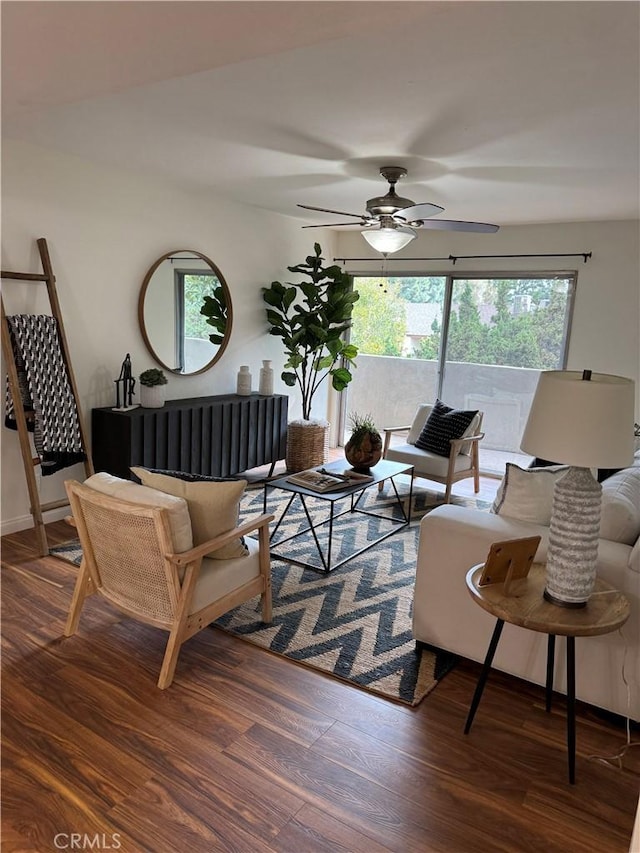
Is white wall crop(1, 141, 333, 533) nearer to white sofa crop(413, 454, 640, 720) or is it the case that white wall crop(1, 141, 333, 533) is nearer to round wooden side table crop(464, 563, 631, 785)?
white sofa crop(413, 454, 640, 720)

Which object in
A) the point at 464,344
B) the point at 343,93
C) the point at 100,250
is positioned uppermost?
the point at 343,93

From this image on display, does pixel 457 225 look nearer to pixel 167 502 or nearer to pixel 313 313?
pixel 313 313

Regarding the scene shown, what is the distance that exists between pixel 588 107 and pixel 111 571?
9.38ft

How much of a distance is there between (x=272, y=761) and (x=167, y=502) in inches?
40.0

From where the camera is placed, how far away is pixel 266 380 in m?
5.54

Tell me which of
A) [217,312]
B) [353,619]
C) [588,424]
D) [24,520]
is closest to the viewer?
[588,424]

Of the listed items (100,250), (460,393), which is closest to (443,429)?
(460,393)

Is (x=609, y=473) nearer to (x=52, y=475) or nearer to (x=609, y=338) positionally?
(x=609, y=338)

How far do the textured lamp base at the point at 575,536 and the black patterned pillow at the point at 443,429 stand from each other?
2.94 metres

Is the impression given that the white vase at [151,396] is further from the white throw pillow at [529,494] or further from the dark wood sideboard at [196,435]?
the white throw pillow at [529,494]

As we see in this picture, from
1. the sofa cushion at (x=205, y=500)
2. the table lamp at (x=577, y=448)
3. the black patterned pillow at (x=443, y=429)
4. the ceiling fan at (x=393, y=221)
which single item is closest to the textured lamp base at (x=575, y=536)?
the table lamp at (x=577, y=448)

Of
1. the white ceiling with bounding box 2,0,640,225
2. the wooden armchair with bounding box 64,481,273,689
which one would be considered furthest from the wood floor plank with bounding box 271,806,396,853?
the white ceiling with bounding box 2,0,640,225

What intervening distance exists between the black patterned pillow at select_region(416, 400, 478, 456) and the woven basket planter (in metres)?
0.96

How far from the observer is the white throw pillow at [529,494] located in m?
2.53
